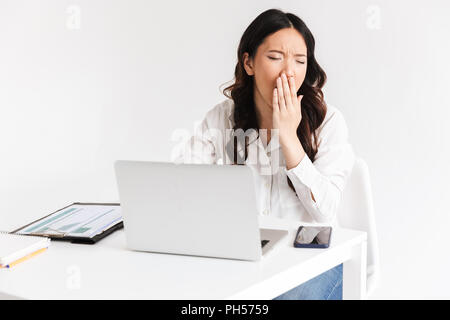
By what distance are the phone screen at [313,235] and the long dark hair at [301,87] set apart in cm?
47

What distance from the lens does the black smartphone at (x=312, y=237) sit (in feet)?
4.30

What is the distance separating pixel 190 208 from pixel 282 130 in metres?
0.62

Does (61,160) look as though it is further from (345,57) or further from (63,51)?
(345,57)

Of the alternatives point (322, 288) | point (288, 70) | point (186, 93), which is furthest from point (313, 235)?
point (186, 93)

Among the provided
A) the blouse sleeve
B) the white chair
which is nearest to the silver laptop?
the blouse sleeve

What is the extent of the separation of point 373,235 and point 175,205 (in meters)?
0.84

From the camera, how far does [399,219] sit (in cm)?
259

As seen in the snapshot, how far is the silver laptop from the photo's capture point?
1.18 metres

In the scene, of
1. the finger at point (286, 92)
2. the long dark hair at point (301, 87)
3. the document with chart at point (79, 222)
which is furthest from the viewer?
the long dark hair at point (301, 87)

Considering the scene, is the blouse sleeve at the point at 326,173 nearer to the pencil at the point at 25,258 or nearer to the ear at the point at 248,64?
the ear at the point at 248,64

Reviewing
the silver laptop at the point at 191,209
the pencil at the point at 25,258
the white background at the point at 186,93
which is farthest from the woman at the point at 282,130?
the pencil at the point at 25,258

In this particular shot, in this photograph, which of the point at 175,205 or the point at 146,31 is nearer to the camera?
the point at 175,205

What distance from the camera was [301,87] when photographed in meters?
2.03
